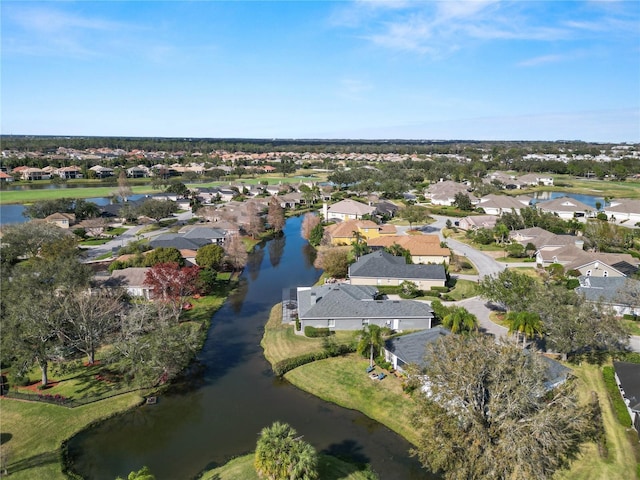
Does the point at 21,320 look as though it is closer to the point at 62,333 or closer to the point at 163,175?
the point at 62,333

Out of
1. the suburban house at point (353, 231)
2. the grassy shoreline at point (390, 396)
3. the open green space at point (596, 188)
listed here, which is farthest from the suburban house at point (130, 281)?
the open green space at point (596, 188)

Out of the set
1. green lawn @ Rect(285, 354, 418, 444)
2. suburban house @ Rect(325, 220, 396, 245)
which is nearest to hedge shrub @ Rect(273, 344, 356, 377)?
green lawn @ Rect(285, 354, 418, 444)

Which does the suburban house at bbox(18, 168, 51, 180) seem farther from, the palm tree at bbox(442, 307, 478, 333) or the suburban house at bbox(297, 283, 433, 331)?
the palm tree at bbox(442, 307, 478, 333)

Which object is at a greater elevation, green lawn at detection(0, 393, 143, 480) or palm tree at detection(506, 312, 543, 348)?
palm tree at detection(506, 312, 543, 348)

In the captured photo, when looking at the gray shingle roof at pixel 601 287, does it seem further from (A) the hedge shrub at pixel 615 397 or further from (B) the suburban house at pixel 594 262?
(A) the hedge shrub at pixel 615 397

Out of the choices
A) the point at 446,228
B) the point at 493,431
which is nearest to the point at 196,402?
the point at 493,431

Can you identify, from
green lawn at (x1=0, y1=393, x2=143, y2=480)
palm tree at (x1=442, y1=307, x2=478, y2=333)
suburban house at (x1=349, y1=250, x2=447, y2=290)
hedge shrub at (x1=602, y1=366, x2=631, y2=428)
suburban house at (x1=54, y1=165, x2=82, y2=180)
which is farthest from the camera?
suburban house at (x1=54, y1=165, x2=82, y2=180)
